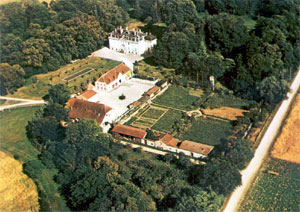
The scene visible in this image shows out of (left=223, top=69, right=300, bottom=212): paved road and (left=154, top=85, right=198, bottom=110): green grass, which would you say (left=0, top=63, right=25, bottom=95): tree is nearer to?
(left=154, top=85, right=198, bottom=110): green grass

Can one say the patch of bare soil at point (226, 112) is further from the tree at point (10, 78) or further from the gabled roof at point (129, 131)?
the tree at point (10, 78)

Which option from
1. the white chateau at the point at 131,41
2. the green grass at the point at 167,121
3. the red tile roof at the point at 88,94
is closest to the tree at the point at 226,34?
the white chateau at the point at 131,41

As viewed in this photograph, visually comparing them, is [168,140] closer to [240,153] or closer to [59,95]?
[240,153]

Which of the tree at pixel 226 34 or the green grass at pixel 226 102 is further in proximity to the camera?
the tree at pixel 226 34

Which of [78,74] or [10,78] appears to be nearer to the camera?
[10,78]

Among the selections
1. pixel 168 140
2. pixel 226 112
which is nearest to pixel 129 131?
pixel 168 140

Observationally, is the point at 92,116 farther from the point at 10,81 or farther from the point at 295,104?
the point at 295,104

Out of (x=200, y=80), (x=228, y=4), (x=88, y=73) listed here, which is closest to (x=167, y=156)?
(x=200, y=80)
